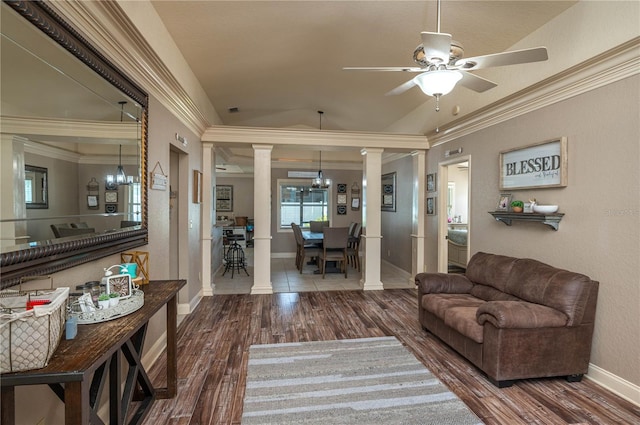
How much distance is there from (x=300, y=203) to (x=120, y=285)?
7.22 m

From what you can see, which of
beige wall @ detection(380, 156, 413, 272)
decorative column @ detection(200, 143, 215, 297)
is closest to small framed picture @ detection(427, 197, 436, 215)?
beige wall @ detection(380, 156, 413, 272)

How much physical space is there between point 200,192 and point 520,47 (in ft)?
13.8

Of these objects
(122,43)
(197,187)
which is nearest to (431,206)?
(197,187)

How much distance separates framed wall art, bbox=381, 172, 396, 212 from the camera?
6690 millimetres

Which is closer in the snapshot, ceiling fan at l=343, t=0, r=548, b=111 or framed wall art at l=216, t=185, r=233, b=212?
ceiling fan at l=343, t=0, r=548, b=111

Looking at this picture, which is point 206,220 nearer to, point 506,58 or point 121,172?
point 121,172

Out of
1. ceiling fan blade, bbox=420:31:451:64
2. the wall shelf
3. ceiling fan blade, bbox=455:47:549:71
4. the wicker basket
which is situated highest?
ceiling fan blade, bbox=420:31:451:64

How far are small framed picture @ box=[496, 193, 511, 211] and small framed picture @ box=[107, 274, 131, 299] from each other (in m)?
3.47

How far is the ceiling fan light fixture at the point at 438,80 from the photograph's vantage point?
6.41 feet

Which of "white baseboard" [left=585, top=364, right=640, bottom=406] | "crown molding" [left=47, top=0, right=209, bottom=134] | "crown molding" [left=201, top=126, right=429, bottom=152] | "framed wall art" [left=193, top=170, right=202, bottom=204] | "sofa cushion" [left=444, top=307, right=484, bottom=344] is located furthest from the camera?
"crown molding" [left=201, top=126, right=429, bottom=152]

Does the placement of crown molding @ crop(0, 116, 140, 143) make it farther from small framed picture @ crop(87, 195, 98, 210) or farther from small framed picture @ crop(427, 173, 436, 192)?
small framed picture @ crop(427, 173, 436, 192)

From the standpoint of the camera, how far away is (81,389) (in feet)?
3.49

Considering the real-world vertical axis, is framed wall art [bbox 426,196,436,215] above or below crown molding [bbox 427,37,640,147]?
below

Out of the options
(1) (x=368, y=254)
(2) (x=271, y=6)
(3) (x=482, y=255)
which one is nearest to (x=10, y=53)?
(2) (x=271, y=6)
